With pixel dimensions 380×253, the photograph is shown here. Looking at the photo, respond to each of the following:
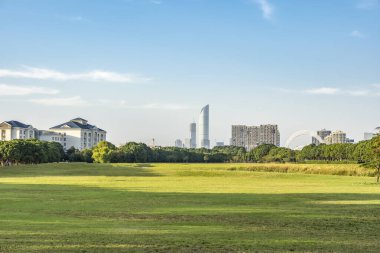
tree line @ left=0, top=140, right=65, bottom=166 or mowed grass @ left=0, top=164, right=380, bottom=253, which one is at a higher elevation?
tree line @ left=0, top=140, right=65, bottom=166

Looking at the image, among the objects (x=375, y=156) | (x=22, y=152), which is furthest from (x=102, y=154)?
(x=375, y=156)

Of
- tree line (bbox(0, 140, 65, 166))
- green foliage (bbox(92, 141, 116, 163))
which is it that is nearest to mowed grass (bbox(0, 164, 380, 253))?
tree line (bbox(0, 140, 65, 166))

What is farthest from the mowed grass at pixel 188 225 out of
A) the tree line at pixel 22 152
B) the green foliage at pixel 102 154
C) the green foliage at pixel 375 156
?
the green foliage at pixel 102 154

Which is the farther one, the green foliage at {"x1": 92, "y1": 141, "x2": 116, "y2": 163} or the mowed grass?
the green foliage at {"x1": 92, "y1": 141, "x2": 116, "y2": 163}

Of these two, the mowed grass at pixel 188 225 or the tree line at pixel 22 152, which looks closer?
the mowed grass at pixel 188 225

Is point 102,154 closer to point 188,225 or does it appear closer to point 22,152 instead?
point 22,152

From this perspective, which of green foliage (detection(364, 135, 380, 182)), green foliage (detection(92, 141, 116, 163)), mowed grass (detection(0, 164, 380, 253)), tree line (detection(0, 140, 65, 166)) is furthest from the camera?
green foliage (detection(92, 141, 116, 163))

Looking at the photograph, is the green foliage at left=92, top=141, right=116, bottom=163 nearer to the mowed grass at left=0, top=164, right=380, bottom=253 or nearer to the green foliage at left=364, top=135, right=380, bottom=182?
the green foliage at left=364, top=135, right=380, bottom=182

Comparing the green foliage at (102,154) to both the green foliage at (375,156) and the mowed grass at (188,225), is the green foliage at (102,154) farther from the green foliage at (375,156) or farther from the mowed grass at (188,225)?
the mowed grass at (188,225)

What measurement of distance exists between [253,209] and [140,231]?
39.2 ft

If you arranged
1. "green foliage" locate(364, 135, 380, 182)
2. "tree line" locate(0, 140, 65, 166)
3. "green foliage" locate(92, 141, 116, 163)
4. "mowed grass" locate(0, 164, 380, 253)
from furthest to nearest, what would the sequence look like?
"green foliage" locate(92, 141, 116, 163) → "tree line" locate(0, 140, 65, 166) → "green foliage" locate(364, 135, 380, 182) → "mowed grass" locate(0, 164, 380, 253)

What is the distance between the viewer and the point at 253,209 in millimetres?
33844

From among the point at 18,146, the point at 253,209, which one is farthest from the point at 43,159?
the point at 253,209

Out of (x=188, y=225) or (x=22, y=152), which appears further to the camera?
(x=22, y=152)
